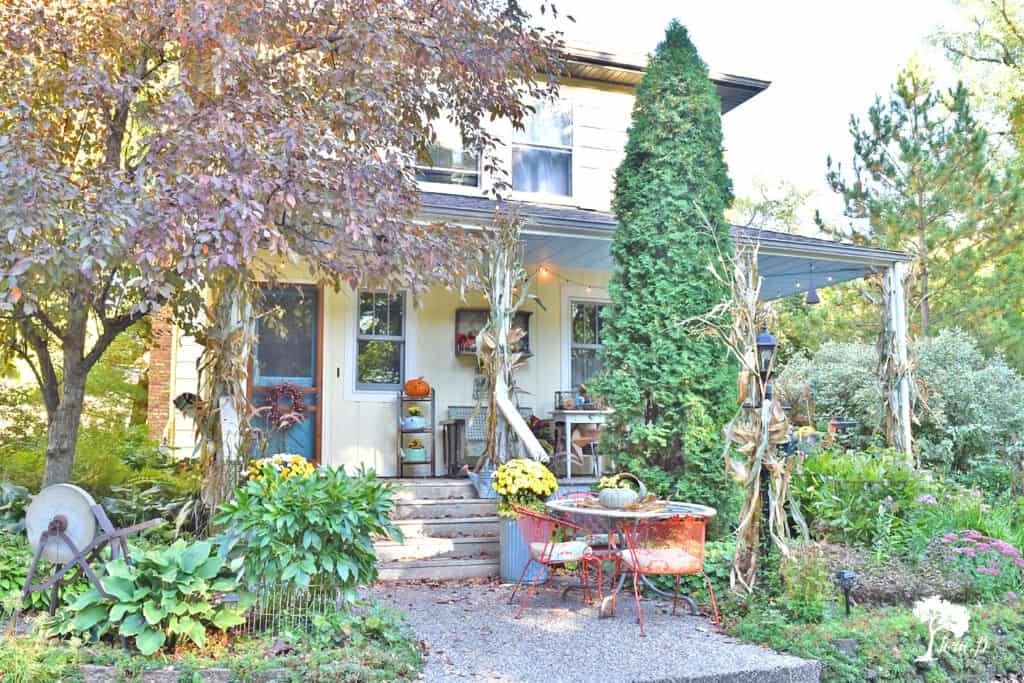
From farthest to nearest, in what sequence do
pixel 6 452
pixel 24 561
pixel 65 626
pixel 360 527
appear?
pixel 6 452 < pixel 24 561 < pixel 360 527 < pixel 65 626

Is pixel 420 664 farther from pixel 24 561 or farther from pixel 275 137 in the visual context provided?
pixel 275 137

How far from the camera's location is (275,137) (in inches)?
205

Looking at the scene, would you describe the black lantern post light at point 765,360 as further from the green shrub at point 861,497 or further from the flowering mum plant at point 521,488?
the flowering mum plant at point 521,488

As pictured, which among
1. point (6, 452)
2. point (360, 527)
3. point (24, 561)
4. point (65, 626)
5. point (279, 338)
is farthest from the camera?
point (279, 338)

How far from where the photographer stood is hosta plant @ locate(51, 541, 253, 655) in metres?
4.35

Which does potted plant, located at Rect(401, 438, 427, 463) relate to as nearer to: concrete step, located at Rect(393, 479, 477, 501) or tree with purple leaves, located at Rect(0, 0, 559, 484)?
concrete step, located at Rect(393, 479, 477, 501)

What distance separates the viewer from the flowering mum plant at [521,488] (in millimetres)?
7105

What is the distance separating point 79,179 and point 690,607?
5577 millimetres

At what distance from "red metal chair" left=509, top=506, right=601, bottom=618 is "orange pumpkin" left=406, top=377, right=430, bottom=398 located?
10.8 ft

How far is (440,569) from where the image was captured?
282 inches

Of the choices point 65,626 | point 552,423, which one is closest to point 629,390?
point 552,423

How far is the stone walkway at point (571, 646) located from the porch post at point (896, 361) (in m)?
4.98

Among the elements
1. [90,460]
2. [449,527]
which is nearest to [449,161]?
[449,527]

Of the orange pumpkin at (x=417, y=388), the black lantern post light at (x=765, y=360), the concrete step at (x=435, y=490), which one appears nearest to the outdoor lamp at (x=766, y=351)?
the black lantern post light at (x=765, y=360)
